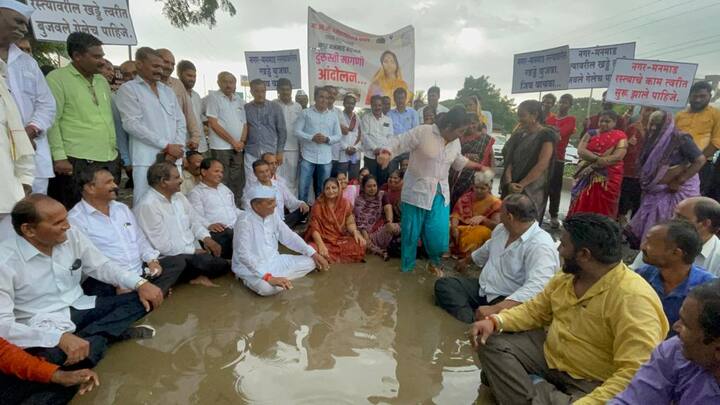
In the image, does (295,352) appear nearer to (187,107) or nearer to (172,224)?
(172,224)

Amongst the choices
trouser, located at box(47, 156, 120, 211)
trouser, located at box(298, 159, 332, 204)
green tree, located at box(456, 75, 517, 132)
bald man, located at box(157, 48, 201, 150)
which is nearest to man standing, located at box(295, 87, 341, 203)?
trouser, located at box(298, 159, 332, 204)

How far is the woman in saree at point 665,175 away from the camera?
4.30m

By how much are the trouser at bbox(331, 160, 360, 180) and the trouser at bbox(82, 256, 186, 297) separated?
328cm

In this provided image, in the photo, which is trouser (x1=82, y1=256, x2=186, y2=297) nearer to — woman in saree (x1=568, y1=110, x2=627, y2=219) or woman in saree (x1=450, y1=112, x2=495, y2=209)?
woman in saree (x1=450, y1=112, x2=495, y2=209)

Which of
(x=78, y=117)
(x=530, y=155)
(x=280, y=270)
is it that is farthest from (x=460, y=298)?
(x=78, y=117)

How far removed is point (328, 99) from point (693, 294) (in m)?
5.23

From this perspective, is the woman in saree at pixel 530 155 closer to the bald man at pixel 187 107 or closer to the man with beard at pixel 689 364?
the man with beard at pixel 689 364

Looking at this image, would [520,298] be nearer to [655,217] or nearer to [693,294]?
[693,294]

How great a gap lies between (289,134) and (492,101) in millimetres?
43156

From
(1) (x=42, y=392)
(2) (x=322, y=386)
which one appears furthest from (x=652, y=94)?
(1) (x=42, y=392)

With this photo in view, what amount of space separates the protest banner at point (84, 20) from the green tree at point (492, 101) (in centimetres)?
3157

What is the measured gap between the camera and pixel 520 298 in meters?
2.84

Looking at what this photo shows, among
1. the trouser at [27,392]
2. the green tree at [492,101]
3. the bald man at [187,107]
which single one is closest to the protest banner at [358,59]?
the bald man at [187,107]

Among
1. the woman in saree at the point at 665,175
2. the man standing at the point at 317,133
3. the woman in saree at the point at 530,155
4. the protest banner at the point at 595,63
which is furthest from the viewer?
the protest banner at the point at 595,63
